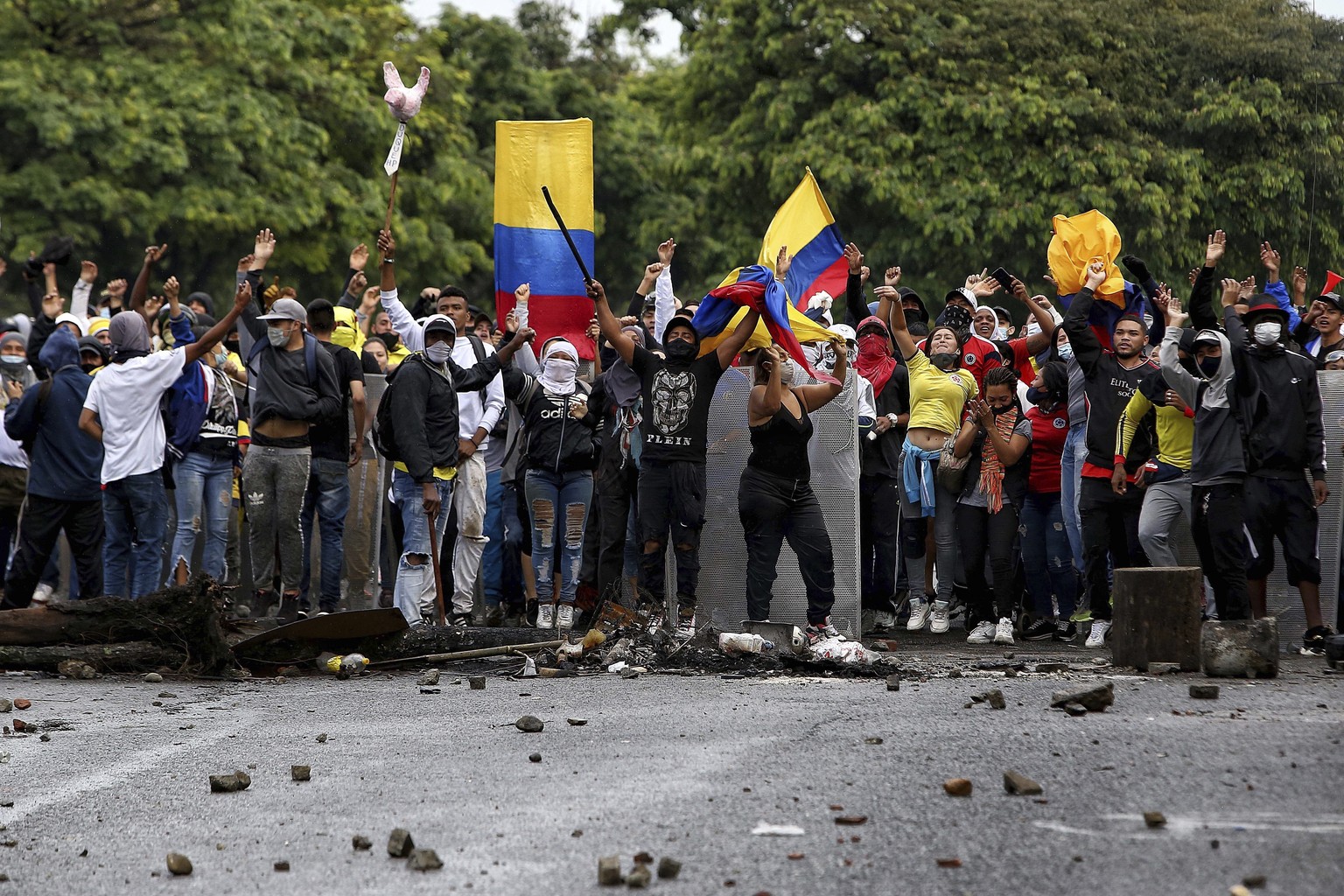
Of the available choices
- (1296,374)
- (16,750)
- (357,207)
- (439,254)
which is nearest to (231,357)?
(16,750)

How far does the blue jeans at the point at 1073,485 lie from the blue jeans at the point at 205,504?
241 inches

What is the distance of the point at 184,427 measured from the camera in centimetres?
1242

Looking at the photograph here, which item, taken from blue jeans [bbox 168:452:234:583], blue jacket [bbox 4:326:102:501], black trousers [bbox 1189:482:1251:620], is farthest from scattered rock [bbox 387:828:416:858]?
blue jacket [bbox 4:326:102:501]

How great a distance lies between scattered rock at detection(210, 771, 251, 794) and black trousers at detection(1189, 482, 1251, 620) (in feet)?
20.0

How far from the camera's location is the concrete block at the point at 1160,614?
9047mm

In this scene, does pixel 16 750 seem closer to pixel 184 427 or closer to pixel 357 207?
pixel 184 427

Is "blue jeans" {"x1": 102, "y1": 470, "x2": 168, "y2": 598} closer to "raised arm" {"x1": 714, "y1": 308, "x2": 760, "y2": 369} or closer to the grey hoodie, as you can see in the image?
"raised arm" {"x1": 714, "y1": 308, "x2": 760, "y2": 369}

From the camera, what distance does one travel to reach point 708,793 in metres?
5.96

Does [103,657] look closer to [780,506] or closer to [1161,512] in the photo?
[780,506]

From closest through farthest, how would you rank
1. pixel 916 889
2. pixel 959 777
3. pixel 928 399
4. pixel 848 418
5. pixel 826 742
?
pixel 916 889 → pixel 959 777 → pixel 826 742 → pixel 848 418 → pixel 928 399

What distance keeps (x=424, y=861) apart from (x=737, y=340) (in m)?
5.87

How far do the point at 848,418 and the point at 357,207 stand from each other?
2084cm

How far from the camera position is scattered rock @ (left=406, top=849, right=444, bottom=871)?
5.14m

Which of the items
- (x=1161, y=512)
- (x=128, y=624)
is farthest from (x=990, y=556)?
(x=128, y=624)
